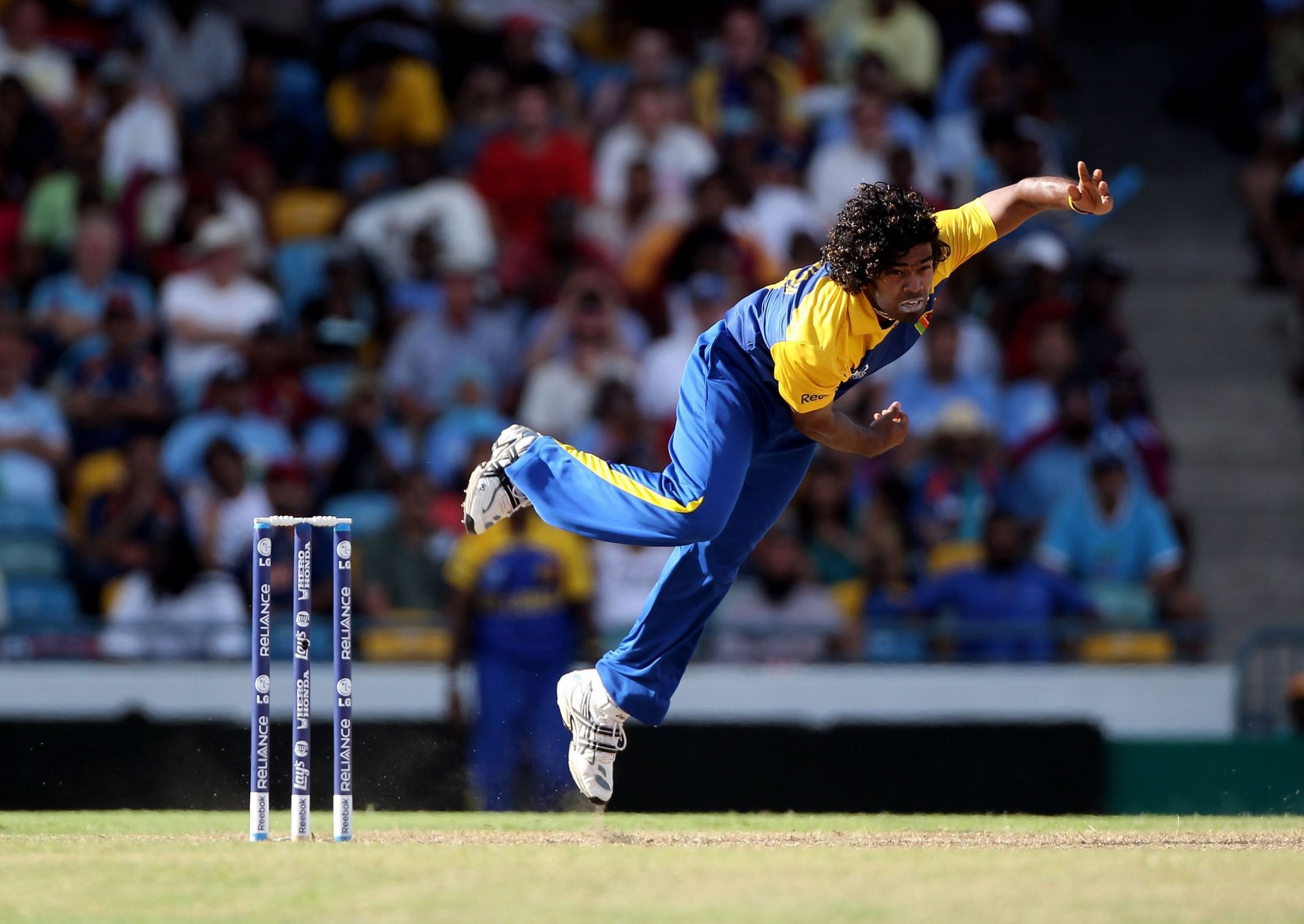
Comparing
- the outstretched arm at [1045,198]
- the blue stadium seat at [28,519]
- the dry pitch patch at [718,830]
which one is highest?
the outstretched arm at [1045,198]

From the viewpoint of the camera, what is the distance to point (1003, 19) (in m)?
14.6

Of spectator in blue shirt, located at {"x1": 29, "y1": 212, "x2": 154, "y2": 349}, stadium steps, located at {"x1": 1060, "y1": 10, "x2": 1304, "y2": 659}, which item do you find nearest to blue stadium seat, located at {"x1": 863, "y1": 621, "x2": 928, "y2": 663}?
stadium steps, located at {"x1": 1060, "y1": 10, "x2": 1304, "y2": 659}

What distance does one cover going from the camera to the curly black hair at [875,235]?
646 cm

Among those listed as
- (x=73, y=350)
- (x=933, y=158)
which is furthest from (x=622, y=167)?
(x=73, y=350)

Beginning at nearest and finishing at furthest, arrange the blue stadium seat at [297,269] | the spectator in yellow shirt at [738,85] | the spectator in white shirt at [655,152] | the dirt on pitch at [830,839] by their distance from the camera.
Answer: the dirt on pitch at [830,839], the blue stadium seat at [297,269], the spectator in white shirt at [655,152], the spectator in yellow shirt at [738,85]

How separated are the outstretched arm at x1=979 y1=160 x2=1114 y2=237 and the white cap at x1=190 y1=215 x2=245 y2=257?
21.5ft

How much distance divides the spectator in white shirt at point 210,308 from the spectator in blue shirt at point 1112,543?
4983 mm

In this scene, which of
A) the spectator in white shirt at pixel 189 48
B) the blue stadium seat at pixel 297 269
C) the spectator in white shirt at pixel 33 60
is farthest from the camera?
the spectator in white shirt at pixel 189 48

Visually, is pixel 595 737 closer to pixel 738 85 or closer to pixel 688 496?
→ pixel 688 496

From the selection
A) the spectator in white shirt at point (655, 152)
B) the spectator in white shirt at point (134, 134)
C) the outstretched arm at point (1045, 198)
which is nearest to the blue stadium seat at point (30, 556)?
the spectator in white shirt at point (134, 134)

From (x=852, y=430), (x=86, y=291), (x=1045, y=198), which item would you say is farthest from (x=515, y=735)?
(x=86, y=291)

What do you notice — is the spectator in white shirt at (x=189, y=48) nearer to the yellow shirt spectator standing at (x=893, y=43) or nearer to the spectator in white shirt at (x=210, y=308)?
the spectator in white shirt at (x=210, y=308)

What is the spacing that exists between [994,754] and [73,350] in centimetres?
609

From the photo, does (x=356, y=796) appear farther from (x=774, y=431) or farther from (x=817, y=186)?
(x=817, y=186)
